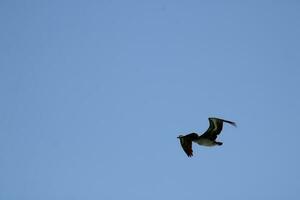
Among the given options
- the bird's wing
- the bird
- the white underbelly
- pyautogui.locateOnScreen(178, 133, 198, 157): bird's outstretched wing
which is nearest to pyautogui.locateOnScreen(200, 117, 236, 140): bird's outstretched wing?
the bird

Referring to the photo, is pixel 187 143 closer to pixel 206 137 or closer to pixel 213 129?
pixel 206 137

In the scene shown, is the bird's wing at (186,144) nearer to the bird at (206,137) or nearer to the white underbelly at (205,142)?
the bird at (206,137)

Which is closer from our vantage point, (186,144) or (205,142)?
(205,142)

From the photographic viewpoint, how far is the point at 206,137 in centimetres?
4184

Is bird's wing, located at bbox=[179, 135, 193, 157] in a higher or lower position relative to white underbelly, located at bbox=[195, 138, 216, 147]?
higher

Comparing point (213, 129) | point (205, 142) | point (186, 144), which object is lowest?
point (205, 142)

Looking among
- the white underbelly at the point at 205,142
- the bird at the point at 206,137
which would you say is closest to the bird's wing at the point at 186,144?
the bird at the point at 206,137

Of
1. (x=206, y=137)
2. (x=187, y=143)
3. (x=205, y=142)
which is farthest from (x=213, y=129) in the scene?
(x=187, y=143)

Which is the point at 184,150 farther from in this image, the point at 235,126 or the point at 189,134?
the point at 235,126

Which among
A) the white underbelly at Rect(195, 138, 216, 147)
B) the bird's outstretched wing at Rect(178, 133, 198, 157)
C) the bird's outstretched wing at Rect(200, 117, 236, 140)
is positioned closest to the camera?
the bird's outstretched wing at Rect(200, 117, 236, 140)

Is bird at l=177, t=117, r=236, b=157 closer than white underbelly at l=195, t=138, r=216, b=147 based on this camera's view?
Yes

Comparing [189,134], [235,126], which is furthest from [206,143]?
[235,126]

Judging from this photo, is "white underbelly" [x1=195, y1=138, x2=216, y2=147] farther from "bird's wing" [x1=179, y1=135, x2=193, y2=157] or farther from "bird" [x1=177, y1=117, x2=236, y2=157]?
"bird's wing" [x1=179, y1=135, x2=193, y2=157]

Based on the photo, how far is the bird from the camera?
1628 inches
